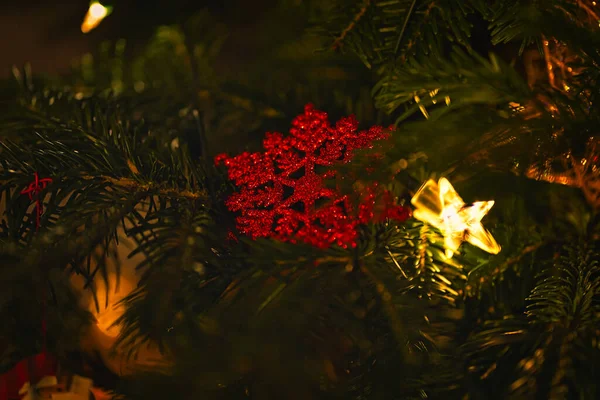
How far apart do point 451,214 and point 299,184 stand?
0.37ft

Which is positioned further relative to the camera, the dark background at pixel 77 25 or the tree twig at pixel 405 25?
the dark background at pixel 77 25

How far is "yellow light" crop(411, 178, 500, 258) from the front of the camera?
0.32m

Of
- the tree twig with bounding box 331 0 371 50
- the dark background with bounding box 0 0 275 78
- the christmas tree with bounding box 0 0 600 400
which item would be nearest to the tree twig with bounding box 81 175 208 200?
the christmas tree with bounding box 0 0 600 400

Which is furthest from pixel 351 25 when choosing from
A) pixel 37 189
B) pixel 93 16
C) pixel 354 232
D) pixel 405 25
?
pixel 93 16

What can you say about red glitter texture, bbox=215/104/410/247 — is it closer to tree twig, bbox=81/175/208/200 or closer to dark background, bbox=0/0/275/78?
tree twig, bbox=81/175/208/200

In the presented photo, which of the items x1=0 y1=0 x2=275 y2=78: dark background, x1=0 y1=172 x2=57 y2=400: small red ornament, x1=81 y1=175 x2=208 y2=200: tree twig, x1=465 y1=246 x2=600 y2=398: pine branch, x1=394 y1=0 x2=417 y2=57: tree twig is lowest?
x1=465 y1=246 x2=600 y2=398: pine branch

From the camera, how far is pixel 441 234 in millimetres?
374

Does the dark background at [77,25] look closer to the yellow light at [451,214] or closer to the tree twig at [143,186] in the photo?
the tree twig at [143,186]

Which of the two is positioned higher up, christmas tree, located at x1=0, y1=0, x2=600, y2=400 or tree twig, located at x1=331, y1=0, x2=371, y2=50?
tree twig, located at x1=331, y1=0, x2=371, y2=50

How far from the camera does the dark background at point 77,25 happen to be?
1.94 feet

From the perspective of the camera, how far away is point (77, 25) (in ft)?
2.15

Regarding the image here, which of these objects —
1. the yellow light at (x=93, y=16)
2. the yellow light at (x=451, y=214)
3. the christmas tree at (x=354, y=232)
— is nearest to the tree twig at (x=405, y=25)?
the christmas tree at (x=354, y=232)

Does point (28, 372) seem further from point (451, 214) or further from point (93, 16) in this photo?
point (93, 16)

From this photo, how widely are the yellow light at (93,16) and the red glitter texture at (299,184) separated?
1.12 ft
